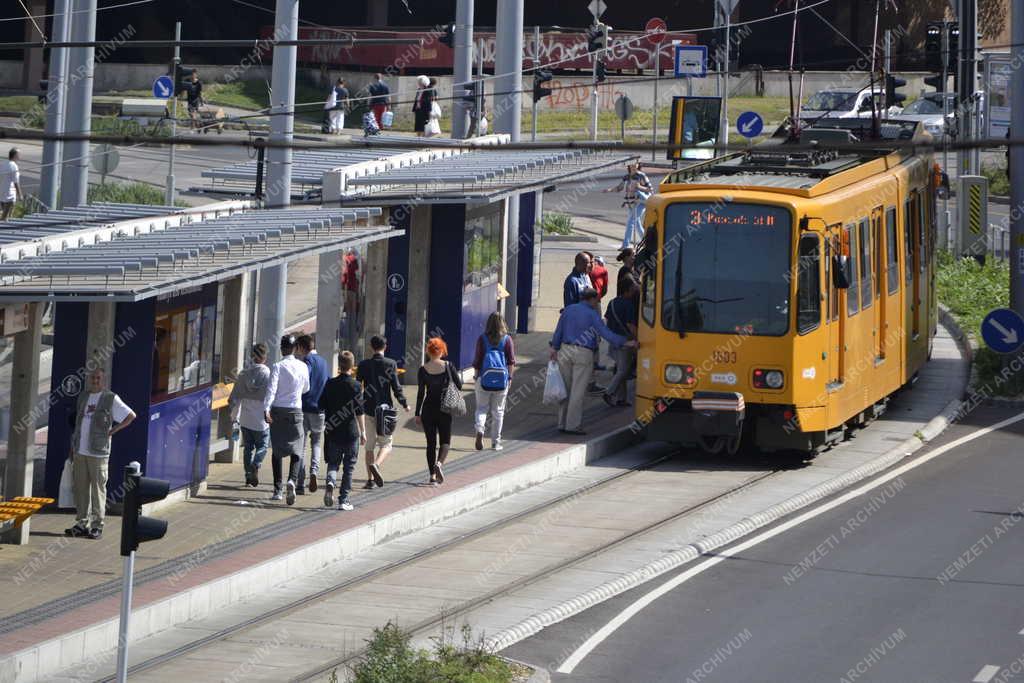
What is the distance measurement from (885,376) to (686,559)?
22.6 feet

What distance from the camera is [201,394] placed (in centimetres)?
1764

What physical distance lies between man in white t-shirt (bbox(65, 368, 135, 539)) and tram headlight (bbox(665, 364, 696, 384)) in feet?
21.2

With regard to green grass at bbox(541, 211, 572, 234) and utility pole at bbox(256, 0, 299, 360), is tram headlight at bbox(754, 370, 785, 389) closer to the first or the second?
utility pole at bbox(256, 0, 299, 360)

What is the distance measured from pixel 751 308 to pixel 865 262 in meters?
2.32

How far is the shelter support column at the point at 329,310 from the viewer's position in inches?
829

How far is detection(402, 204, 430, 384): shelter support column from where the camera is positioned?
76.2 ft

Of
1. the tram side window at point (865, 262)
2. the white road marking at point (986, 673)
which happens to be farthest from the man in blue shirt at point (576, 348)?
the white road marking at point (986, 673)

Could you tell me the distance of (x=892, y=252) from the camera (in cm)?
2200

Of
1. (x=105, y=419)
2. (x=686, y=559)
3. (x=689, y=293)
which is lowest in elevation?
(x=686, y=559)

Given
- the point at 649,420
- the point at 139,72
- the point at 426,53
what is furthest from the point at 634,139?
the point at 649,420

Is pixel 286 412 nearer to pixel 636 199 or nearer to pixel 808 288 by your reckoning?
pixel 808 288

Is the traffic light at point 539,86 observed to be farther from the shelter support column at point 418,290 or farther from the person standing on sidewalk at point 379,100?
the person standing on sidewalk at point 379,100

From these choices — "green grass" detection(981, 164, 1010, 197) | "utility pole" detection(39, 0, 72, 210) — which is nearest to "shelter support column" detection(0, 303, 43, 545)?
"utility pole" detection(39, 0, 72, 210)

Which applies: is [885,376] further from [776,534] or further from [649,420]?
[776,534]
